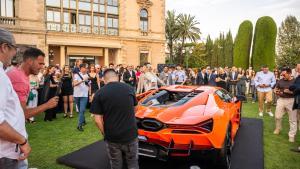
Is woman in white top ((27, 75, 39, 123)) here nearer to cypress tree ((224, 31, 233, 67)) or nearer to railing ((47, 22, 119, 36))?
railing ((47, 22, 119, 36))

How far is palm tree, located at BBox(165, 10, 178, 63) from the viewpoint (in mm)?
52344

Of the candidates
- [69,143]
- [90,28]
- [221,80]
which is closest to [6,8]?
[90,28]

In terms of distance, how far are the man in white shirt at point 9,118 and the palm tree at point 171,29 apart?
5108 centimetres

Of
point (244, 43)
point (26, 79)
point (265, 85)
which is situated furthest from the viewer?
point (244, 43)

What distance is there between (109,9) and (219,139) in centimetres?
2568

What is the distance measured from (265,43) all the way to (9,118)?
88.5 feet

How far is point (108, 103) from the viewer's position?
338cm

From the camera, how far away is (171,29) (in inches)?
2077

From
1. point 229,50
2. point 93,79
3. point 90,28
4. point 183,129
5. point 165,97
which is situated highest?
point 90,28

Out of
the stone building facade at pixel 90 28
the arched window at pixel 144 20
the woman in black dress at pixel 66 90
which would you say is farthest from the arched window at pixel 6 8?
the woman in black dress at pixel 66 90

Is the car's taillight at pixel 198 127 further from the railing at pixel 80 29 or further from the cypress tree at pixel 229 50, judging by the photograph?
the cypress tree at pixel 229 50

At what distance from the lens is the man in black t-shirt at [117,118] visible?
339 centimetres

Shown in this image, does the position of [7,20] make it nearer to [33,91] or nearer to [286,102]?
[33,91]

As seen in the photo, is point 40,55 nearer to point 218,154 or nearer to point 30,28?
point 218,154
